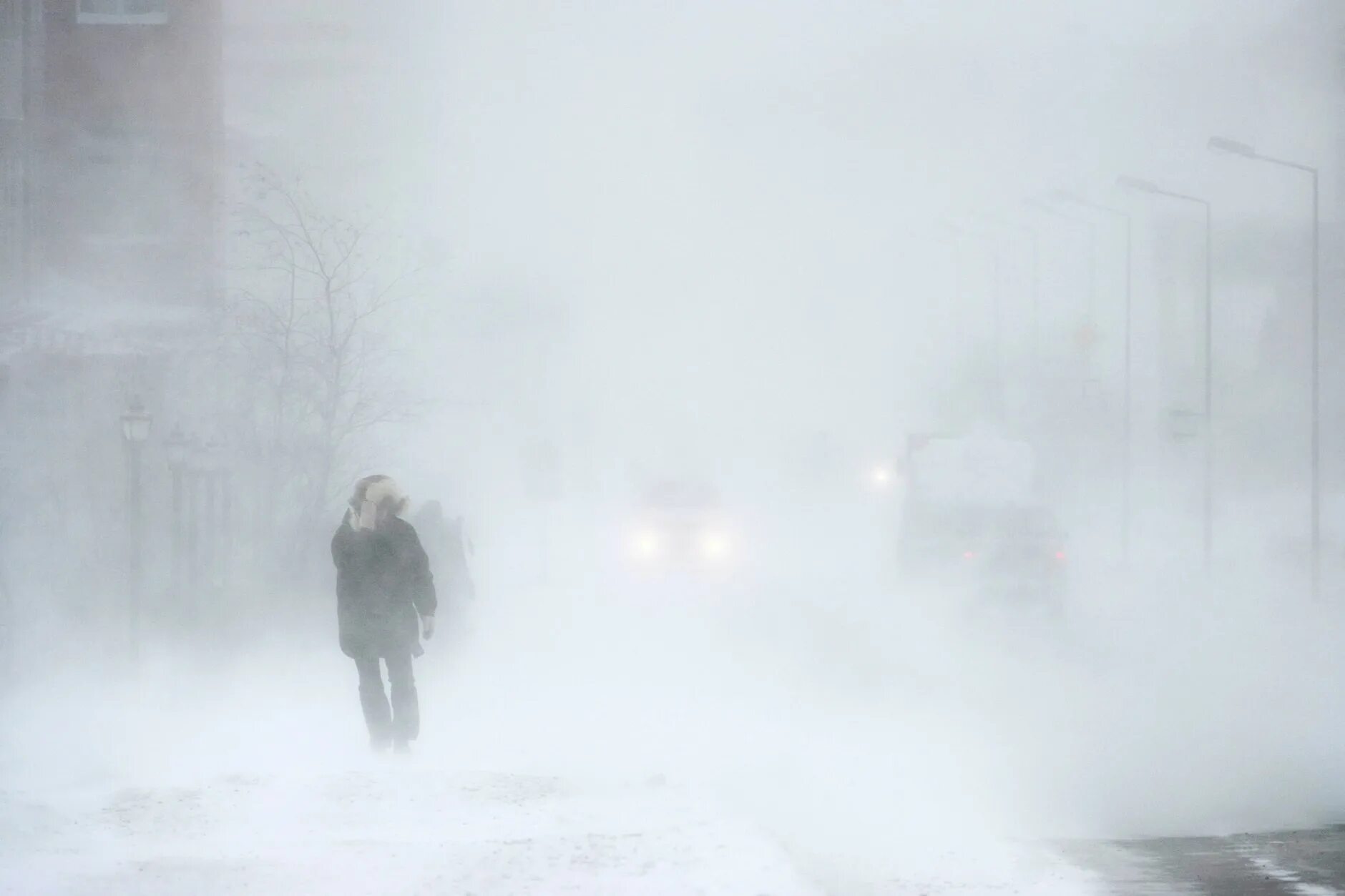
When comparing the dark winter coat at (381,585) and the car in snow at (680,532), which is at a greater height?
the dark winter coat at (381,585)

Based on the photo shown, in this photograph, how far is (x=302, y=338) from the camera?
76.4ft

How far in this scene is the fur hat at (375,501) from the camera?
9.45 meters

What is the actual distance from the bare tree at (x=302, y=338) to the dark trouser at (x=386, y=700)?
12583 millimetres

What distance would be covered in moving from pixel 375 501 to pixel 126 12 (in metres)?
29.1

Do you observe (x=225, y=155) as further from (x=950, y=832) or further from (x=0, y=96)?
(x=950, y=832)

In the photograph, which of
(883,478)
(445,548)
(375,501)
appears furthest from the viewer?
(883,478)

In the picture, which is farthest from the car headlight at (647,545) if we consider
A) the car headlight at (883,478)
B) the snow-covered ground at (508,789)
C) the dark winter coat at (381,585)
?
the car headlight at (883,478)

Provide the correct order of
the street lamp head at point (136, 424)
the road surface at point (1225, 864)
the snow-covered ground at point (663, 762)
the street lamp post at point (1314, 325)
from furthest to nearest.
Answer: the street lamp post at point (1314, 325), the street lamp head at point (136, 424), the road surface at point (1225, 864), the snow-covered ground at point (663, 762)

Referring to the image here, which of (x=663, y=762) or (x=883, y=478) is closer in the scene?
(x=663, y=762)

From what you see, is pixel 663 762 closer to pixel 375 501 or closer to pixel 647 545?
pixel 375 501

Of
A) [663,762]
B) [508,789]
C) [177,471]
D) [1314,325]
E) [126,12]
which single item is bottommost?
[663,762]

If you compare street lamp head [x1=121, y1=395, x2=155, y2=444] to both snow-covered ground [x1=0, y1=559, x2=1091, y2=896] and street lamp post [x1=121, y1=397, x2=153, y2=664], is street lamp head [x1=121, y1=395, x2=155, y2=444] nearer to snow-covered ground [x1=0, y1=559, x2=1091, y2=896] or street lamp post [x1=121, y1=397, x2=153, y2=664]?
street lamp post [x1=121, y1=397, x2=153, y2=664]

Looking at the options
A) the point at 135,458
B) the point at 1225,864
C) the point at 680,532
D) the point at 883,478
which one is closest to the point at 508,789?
the point at 1225,864

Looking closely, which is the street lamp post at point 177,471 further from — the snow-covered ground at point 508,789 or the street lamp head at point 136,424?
the snow-covered ground at point 508,789
